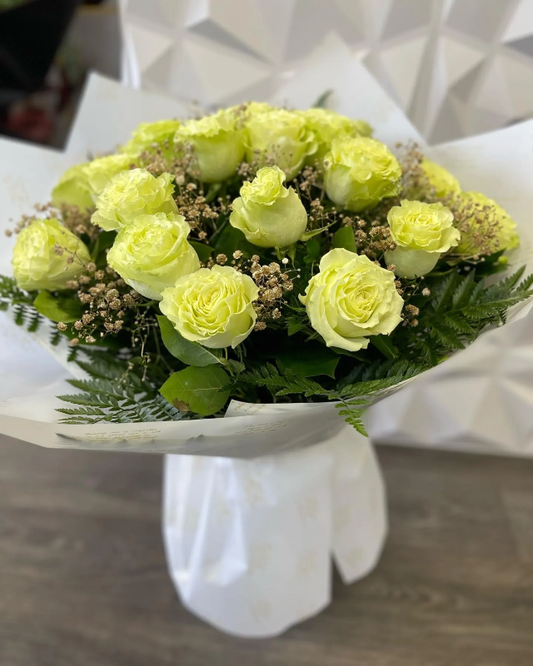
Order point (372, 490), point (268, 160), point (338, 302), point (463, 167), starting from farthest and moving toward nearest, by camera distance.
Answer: point (372, 490) → point (463, 167) → point (268, 160) → point (338, 302)

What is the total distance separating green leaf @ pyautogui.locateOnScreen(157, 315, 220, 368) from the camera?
0.40 meters

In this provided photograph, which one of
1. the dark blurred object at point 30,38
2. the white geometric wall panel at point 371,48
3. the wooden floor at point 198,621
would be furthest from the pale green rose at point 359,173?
the dark blurred object at point 30,38

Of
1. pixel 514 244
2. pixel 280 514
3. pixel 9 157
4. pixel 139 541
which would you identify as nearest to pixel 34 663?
pixel 139 541

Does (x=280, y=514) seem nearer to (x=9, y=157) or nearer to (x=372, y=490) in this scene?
(x=372, y=490)

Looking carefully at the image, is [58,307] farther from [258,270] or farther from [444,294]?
[444,294]

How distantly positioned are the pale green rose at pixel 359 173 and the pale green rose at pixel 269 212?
63mm

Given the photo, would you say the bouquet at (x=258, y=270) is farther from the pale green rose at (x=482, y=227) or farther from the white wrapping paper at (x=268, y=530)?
the white wrapping paper at (x=268, y=530)

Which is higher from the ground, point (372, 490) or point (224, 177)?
point (224, 177)

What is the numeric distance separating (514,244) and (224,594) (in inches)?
22.2

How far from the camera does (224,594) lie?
683 millimetres

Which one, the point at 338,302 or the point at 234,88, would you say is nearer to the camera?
the point at 338,302

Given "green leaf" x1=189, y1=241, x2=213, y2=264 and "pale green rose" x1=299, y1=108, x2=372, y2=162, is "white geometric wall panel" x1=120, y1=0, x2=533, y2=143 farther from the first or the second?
"green leaf" x1=189, y1=241, x2=213, y2=264

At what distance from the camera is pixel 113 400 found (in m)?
0.42

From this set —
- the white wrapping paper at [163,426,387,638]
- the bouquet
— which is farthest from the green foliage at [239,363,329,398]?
the white wrapping paper at [163,426,387,638]
